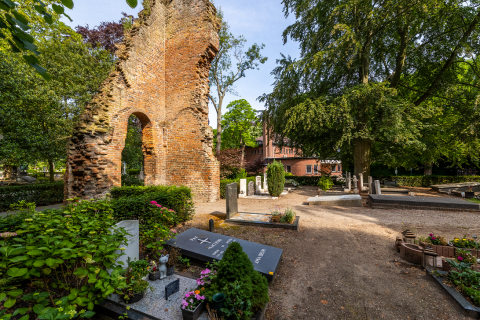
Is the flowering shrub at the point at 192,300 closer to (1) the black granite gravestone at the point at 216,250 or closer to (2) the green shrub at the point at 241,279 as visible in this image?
(2) the green shrub at the point at 241,279

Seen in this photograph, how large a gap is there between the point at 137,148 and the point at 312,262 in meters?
18.4

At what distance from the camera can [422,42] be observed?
1420cm

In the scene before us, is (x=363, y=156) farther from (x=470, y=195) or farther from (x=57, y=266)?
(x=57, y=266)

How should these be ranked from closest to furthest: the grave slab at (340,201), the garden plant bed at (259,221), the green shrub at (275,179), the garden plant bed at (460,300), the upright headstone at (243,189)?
the garden plant bed at (460,300)
the garden plant bed at (259,221)
the grave slab at (340,201)
the green shrub at (275,179)
the upright headstone at (243,189)

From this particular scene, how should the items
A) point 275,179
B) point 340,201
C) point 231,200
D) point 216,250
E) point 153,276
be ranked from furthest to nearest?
point 275,179 → point 340,201 → point 231,200 → point 216,250 → point 153,276

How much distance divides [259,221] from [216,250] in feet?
9.53

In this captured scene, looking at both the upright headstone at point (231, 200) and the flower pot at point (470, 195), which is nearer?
the upright headstone at point (231, 200)

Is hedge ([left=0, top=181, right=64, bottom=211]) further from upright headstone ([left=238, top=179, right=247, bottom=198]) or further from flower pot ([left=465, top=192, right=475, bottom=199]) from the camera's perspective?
flower pot ([left=465, top=192, right=475, bottom=199])

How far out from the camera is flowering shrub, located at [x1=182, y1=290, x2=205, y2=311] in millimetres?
2707

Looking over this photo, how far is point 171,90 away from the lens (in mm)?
12023

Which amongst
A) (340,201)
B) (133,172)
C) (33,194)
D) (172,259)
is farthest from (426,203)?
(133,172)

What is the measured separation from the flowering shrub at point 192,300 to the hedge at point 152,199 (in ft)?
10.5

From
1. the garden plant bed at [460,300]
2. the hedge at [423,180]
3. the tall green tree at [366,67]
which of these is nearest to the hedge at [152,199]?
the garden plant bed at [460,300]

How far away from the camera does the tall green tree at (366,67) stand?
12.1m
